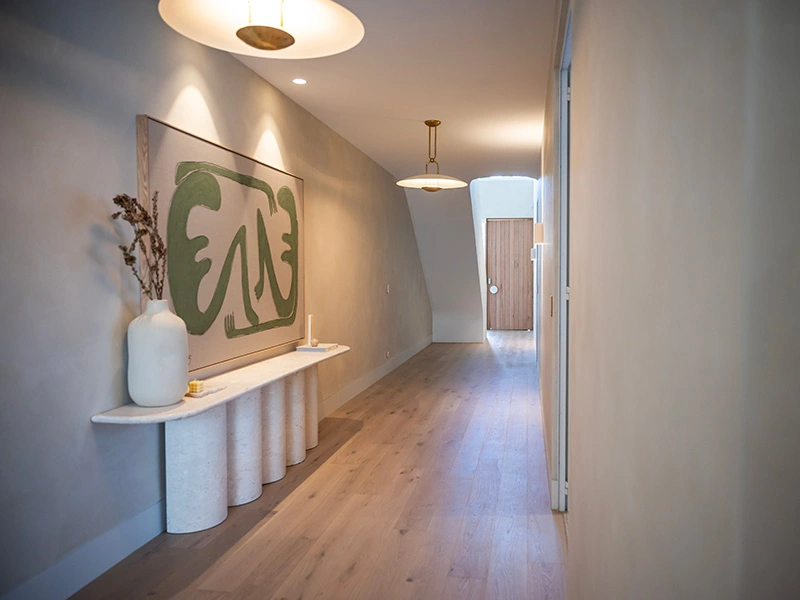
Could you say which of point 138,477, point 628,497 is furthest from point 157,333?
point 628,497

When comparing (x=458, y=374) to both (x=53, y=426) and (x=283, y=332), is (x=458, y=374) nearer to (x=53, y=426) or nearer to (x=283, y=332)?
(x=283, y=332)

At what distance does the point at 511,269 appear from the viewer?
492 inches

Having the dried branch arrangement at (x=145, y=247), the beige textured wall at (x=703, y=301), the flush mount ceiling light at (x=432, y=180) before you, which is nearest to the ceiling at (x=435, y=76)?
the flush mount ceiling light at (x=432, y=180)

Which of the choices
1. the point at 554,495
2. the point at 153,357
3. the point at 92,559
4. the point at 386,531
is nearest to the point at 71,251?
the point at 153,357

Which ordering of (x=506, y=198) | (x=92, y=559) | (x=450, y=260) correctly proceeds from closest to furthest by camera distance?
(x=92, y=559) < (x=450, y=260) < (x=506, y=198)

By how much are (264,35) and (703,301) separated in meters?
1.98

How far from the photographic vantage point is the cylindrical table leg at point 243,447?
10.7ft

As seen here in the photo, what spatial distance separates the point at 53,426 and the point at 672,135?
95.1 inches

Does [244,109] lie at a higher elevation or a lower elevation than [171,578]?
higher

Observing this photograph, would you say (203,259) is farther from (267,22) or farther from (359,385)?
(359,385)

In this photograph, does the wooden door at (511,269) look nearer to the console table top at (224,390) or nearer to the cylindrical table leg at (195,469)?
the console table top at (224,390)

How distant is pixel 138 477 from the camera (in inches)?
111

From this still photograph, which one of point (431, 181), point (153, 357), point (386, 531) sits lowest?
point (386, 531)

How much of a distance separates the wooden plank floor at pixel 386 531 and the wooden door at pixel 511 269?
300 inches
